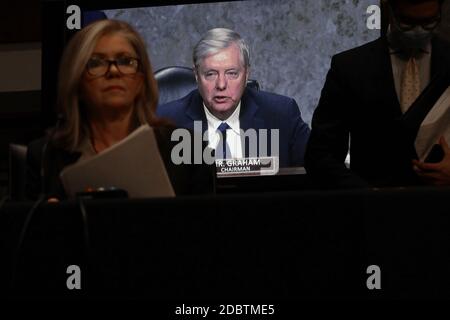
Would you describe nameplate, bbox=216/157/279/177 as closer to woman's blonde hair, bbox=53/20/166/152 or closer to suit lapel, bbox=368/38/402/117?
suit lapel, bbox=368/38/402/117

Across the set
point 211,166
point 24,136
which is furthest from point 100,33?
point 24,136

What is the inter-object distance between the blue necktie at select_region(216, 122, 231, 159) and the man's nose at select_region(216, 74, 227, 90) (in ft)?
0.43

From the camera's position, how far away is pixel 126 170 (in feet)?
4.23

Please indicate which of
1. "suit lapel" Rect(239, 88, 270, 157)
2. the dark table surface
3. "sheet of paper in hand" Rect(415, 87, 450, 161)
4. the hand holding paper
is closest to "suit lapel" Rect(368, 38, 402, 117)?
"sheet of paper in hand" Rect(415, 87, 450, 161)

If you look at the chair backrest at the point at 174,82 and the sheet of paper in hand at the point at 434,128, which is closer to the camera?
the sheet of paper in hand at the point at 434,128

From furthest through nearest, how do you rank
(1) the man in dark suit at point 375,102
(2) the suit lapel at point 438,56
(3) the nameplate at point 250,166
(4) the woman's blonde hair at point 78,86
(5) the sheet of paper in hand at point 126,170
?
→ (3) the nameplate at point 250,166 → (2) the suit lapel at point 438,56 → (1) the man in dark suit at point 375,102 → (4) the woman's blonde hair at point 78,86 → (5) the sheet of paper in hand at point 126,170

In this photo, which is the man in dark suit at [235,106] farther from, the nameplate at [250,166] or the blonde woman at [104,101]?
the blonde woman at [104,101]

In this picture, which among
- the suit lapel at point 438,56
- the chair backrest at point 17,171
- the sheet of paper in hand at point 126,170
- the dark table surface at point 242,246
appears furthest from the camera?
the suit lapel at point 438,56

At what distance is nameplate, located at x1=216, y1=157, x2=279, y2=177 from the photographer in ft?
10.3

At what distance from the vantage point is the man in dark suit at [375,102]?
1.97 meters

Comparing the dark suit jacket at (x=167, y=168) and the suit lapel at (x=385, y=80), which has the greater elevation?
the suit lapel at (x=385, y=80)

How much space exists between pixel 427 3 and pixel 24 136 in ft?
9.41

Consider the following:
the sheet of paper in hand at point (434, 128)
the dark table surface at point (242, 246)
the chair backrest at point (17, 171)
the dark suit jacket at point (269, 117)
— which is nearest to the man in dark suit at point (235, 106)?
the dark suit jacket at point (269, 117)

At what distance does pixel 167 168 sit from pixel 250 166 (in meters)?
1.46
